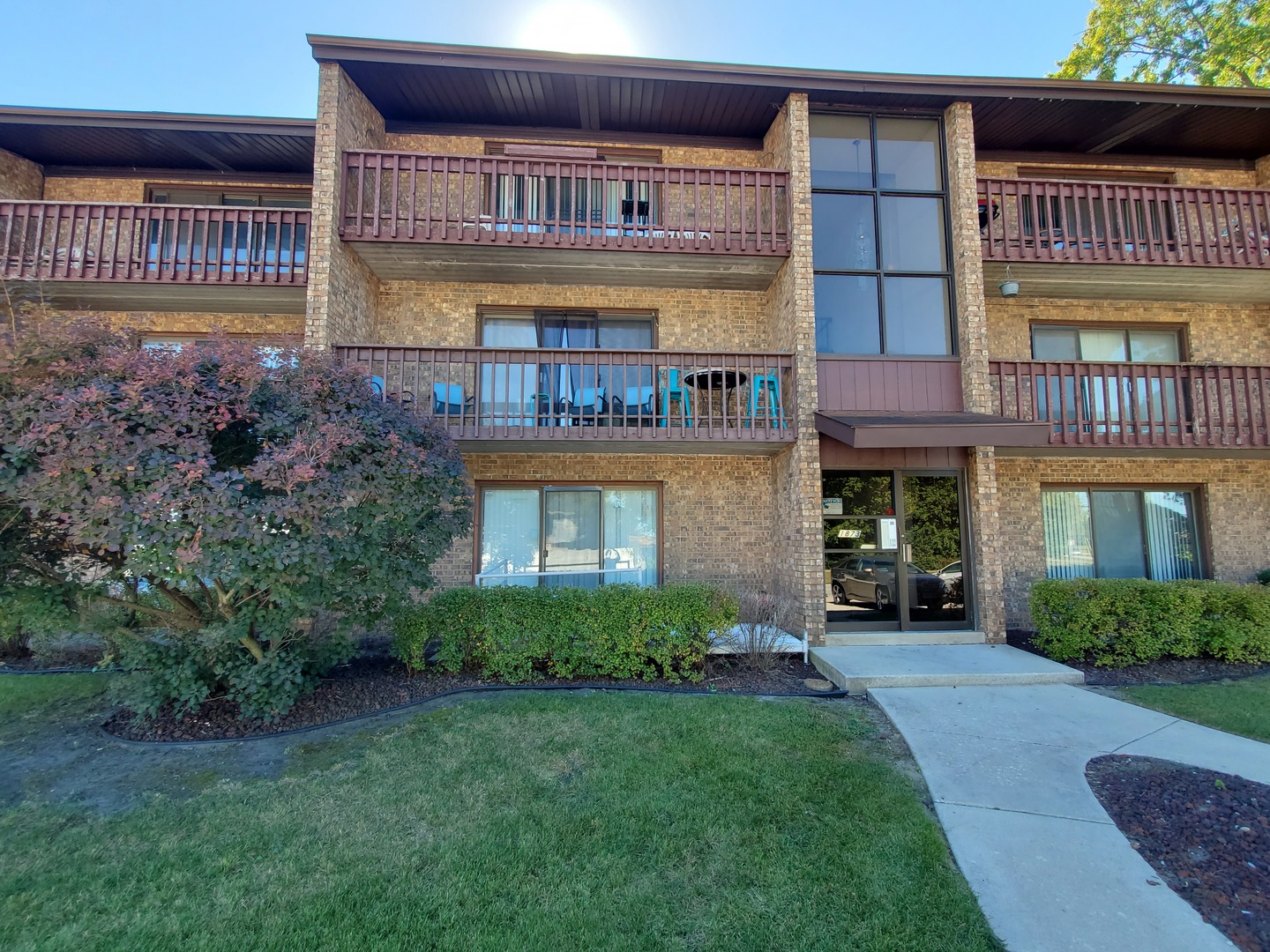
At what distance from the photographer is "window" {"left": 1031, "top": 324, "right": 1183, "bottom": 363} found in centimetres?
971

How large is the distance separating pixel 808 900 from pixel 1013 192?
10.1 metres

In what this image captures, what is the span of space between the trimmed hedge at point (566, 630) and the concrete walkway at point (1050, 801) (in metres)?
2.00

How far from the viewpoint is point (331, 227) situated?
7703mm

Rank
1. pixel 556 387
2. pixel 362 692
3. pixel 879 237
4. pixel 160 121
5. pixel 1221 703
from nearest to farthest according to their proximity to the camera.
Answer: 1. pixel 1221 703
2. pixel 362 692
3. pixel 556 387
4. pixel 160 121
5. pixel 879 237

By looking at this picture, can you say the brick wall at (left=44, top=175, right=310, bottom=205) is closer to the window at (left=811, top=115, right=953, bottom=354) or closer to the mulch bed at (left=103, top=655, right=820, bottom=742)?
the mulch bed at (left=103, top=655, right=820, bottom=742)

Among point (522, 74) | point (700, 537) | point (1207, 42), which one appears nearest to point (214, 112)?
point (522, 74)

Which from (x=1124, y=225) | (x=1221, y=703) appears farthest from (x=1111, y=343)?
(x=1221, y=703)

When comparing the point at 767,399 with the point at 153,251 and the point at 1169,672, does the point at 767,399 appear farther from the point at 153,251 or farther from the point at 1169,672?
the point at 153,251

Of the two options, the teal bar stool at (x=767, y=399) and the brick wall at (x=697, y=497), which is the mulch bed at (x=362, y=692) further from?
the teal bar stool at (x=767, y=399)

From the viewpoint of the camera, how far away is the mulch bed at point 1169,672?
632cm

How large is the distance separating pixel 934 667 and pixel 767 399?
390 centimetres

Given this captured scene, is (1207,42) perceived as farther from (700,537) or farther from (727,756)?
(727,756)

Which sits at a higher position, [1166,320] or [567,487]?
[1166,320]

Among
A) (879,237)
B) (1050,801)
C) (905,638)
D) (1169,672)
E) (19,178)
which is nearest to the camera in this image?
(1050,801)
